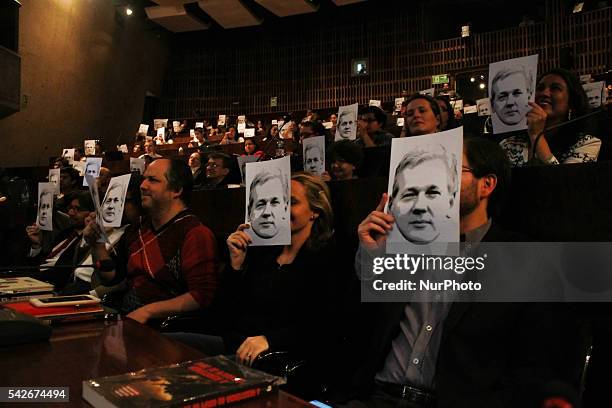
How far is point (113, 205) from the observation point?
2.37 m

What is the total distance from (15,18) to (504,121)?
9950 millimetres

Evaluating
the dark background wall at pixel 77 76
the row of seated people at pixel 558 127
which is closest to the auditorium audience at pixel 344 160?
the row of seated people at pixel 558 127

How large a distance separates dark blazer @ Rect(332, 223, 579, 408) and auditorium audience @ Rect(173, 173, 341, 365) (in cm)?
52

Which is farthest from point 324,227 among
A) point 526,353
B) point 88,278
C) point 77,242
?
point 77,242

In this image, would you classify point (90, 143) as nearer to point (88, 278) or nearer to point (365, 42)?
point (365, 42)

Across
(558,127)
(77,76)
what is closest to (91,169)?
(558,127)

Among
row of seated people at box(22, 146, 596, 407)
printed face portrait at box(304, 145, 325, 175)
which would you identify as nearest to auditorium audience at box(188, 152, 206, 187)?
printed face portrait at box(304, 145, 325, 175)

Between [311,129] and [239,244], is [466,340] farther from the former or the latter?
[311,129]

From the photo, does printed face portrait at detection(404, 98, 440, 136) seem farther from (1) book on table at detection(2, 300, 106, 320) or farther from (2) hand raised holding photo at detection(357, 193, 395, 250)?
(1) book on table at detection(2, 300, 106, 320)

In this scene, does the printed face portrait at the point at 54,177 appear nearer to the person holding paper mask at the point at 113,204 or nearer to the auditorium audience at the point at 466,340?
the person holding paper mask at the point at 113,204

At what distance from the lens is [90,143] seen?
985cm

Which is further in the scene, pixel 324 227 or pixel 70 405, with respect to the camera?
pixel 324 227

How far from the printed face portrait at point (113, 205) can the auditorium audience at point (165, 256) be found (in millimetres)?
107

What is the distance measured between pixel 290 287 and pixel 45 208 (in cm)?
229
